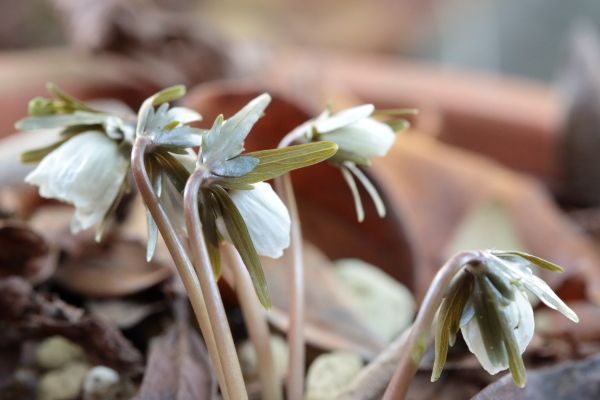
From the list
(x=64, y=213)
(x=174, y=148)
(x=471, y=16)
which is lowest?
(x=471, y=16)

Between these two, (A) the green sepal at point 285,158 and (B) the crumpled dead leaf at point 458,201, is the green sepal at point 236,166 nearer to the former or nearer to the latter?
(A) the green sepal at point 285,158

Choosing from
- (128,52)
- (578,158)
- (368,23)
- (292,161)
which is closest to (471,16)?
(368,23)

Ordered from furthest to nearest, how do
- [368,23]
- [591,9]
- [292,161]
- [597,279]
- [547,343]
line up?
[368,23]
[591,9]
[597,279]
[547,343]
[292,161]

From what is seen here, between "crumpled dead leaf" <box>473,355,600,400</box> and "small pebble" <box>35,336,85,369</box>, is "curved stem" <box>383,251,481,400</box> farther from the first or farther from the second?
"small pebble" <box>35,336,85,369</box>

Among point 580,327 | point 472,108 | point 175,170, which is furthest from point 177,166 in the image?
point 472,108

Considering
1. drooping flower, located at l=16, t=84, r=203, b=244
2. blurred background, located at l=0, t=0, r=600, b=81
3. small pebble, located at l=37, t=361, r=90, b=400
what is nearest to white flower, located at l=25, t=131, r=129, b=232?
drooping flower, located at l=16, t=84, r=203, b=244

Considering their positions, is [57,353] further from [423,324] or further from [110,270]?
[423,324]

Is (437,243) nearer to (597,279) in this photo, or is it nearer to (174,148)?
(597,279)
